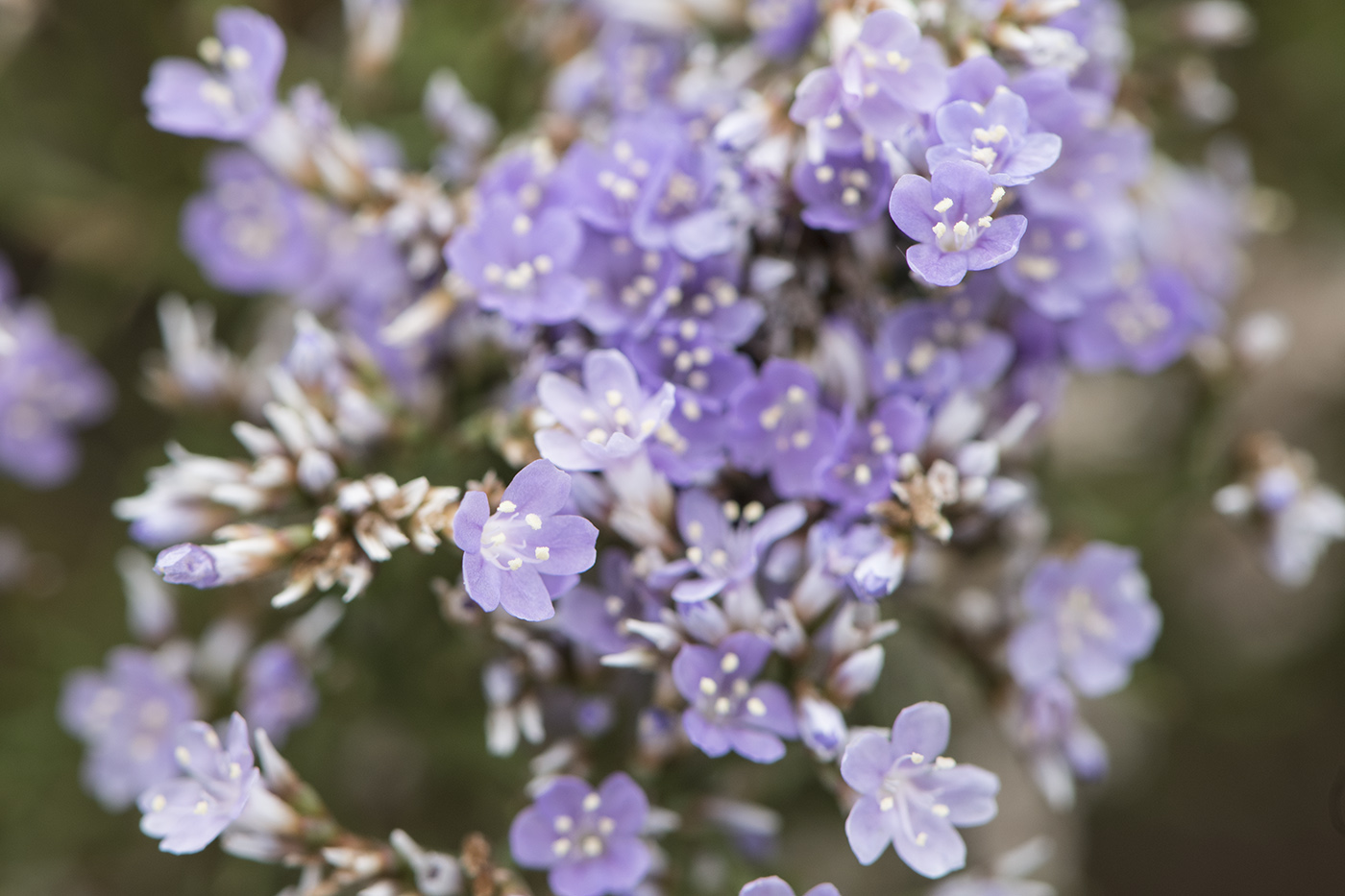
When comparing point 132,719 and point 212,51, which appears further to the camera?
point 132,719

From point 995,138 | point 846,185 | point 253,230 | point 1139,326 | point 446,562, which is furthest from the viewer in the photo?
point 253,230

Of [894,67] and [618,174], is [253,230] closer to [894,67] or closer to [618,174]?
[618,174]

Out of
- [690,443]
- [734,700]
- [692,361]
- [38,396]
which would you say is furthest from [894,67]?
[38,396]

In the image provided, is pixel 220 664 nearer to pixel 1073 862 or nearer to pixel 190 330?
pixel 190 330

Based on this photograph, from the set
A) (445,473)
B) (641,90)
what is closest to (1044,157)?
(641,90)

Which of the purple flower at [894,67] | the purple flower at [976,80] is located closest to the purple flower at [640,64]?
the purple flower at [894,67]

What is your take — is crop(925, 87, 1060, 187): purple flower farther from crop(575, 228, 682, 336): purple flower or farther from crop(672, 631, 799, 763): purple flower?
crop(672, 631, 799, 763): purple flower

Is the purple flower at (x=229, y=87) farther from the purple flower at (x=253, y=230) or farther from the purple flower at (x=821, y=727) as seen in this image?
the purple flower at (x=821, y=727)
